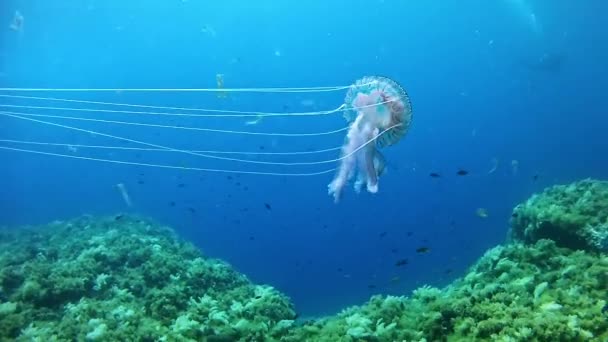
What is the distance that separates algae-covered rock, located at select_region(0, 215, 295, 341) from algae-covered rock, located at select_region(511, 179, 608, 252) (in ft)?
18.3

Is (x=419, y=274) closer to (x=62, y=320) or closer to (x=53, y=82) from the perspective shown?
(x=62, y=320)

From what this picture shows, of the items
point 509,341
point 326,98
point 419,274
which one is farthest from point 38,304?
point 326,98

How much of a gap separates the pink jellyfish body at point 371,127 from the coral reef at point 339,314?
2.23 m

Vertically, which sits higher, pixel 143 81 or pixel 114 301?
pixel 143 81

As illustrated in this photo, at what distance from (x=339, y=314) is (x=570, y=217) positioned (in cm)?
487

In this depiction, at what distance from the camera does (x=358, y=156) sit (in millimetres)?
7934

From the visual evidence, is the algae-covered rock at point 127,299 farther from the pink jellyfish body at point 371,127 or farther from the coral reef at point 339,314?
the pink jellyfish body at point 371,127

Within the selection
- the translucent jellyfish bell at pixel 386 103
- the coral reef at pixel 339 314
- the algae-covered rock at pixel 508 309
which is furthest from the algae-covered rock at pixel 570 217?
the translucent jellyfish bell at pixel 386 103

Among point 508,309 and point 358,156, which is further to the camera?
point 358,156

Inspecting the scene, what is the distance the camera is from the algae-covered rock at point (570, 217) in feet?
27.5

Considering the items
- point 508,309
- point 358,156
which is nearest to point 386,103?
point 358,156

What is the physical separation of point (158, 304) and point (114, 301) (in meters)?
0.82

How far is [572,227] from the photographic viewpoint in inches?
343

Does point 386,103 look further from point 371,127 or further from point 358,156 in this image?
point 358,156
